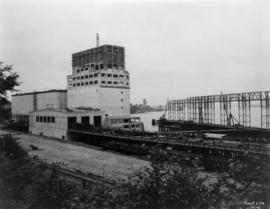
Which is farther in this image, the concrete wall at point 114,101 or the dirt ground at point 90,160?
the concrete wall at point 114,101

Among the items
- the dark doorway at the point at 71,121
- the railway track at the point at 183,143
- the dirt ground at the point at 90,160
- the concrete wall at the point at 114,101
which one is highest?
the concrete wall at the point at 114,101

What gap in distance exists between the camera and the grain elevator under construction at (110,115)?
47.3 metres

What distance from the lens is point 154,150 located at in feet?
20.9

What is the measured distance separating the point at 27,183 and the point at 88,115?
5110cm

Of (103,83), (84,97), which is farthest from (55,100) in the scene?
(103,83)

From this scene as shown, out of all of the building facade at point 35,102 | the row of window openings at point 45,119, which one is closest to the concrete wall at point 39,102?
the building facade at point 35,102

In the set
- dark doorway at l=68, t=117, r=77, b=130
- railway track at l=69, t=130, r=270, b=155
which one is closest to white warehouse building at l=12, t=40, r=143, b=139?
dark doorway at l=68, t=117, r=77, b=130

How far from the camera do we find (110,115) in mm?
74938

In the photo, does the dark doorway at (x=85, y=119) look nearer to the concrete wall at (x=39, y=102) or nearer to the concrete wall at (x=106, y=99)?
the concrete wall at (x=106, y=99)

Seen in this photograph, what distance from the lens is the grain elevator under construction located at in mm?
47344

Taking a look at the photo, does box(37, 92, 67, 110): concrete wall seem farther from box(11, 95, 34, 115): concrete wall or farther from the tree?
the tree

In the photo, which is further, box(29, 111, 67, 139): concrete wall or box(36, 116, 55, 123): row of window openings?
box(36, 116, 55, 123): row of window openings

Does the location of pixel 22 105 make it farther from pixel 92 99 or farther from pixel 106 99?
pixel 106 99

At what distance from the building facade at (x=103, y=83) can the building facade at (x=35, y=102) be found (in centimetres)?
665
